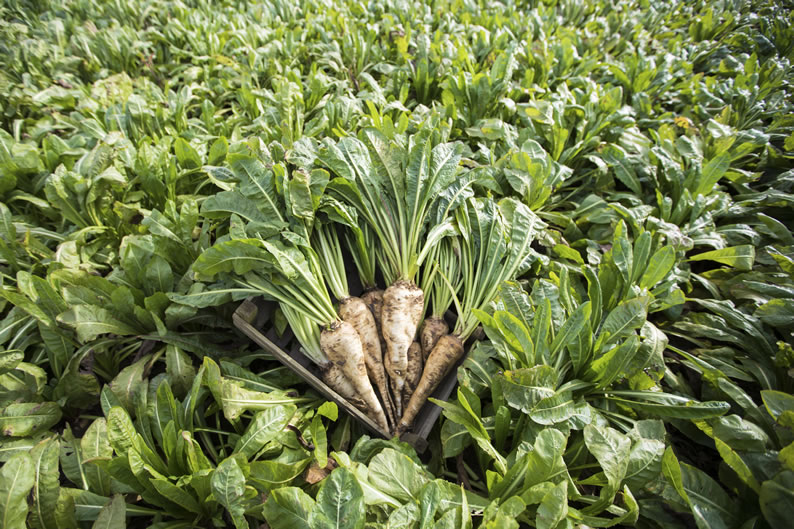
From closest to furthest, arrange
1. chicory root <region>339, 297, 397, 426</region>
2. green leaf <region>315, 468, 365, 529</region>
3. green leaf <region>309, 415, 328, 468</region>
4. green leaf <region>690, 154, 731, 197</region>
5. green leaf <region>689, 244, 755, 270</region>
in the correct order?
green leaf <region>315, 468, 365, 529</region>, green leaf <region>309, 415, 328, 468</region>, chicory root <region>339, 297, 397, 426</region>, green leaf <region>689, 244, 755, 270</region>, green leaf <region>690, 154, 731, 197</region>

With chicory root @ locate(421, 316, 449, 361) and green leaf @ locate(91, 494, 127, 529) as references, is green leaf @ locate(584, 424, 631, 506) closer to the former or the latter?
chicory root @ locate(421, 316, 449, 361)

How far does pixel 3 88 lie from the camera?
3652 mm

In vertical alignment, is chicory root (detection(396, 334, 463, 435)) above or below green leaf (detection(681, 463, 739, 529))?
above

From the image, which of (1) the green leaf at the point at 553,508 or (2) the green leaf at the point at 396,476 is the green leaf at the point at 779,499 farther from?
(2) the green leaf at the point at 396,476

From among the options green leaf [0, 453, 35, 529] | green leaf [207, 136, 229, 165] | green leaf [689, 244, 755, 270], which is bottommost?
green leaf [689, 244, 755, 270]

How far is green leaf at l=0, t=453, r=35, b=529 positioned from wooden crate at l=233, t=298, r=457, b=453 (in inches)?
32.9

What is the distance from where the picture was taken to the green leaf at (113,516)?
1300 millimetres

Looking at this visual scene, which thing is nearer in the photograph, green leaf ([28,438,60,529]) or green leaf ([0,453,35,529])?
green leaf ([0,453,35,529])

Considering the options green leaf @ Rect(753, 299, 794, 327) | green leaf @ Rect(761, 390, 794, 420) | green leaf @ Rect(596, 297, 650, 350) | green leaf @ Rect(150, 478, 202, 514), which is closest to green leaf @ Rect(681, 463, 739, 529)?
green leaf @ Rect(761, 390, 794, 420)

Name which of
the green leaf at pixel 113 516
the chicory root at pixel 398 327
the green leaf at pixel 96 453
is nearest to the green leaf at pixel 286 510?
the green leaf at pixel 113 516

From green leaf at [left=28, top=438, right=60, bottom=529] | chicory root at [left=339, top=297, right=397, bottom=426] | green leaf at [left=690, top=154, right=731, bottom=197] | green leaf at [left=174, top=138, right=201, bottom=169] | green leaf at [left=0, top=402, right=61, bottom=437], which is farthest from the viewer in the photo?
green leaf at [left=174, top=138, right=201, bottom=169]

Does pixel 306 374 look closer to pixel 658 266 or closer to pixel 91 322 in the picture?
pixel 91 322

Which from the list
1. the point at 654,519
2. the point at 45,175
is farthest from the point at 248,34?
the point at 654,519

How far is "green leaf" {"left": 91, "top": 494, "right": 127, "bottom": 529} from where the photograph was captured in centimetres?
130
